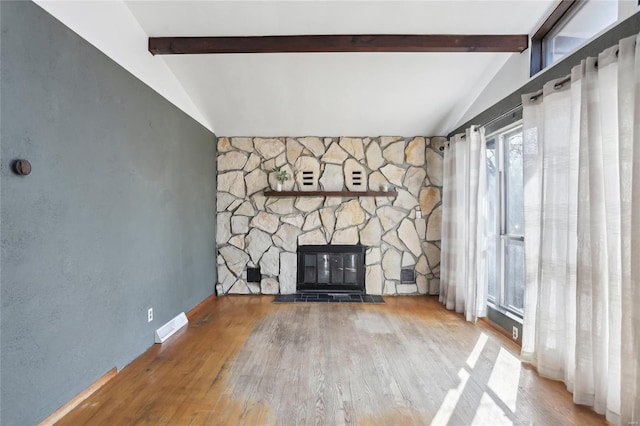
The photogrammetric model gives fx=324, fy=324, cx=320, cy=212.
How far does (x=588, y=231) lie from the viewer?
1.91 meters

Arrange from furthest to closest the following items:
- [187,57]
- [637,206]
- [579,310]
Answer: [187,57], [579,310], [637,206]

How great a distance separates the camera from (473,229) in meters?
3.41

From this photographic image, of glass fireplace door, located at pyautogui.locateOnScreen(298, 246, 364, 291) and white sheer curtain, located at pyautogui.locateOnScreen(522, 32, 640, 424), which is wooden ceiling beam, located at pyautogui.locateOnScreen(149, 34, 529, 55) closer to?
white sheer curtain, located at pyautogui.locateOnScreen(522, 32, 640, 424)

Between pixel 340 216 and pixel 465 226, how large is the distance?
1.64 metres

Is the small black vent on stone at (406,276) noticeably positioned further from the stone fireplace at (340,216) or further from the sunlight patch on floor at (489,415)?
the sunlight patch on floor at (489,415)

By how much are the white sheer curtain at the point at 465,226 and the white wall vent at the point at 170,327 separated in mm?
2995

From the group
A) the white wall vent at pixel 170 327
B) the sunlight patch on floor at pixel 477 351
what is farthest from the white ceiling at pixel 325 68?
the sunlight patch on floor at pixel 477 351

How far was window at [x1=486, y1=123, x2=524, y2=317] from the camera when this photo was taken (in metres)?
3.16

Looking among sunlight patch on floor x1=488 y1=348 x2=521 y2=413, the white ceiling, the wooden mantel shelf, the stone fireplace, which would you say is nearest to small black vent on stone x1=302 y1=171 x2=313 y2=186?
the stone fireplace

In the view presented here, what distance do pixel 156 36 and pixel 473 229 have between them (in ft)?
11.5

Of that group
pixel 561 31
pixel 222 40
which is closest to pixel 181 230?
pixel 222 40

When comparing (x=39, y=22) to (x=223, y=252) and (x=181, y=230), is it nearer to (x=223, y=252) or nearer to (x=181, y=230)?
(x=181, y=230)

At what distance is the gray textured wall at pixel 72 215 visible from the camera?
1578mm

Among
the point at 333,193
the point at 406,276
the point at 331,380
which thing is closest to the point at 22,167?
the point at 331,380
